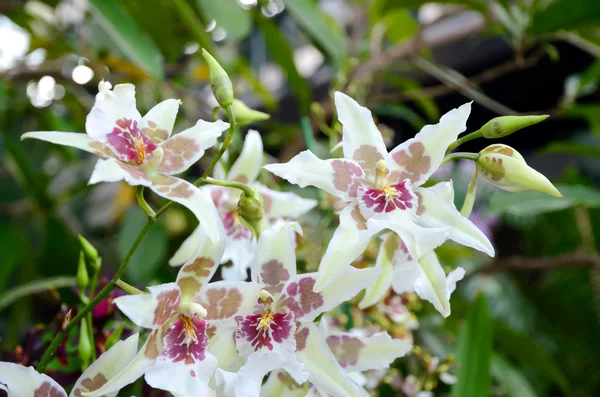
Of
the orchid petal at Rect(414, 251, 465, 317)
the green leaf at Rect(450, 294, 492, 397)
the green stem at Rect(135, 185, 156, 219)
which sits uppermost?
the green stem at Rect(135, 185, 156, 219)

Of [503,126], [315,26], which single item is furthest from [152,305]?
[315,26]

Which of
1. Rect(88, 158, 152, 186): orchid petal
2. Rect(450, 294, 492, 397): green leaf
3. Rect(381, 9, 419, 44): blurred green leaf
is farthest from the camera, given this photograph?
Rect(381, 9, 419, 44): blurred green leaf

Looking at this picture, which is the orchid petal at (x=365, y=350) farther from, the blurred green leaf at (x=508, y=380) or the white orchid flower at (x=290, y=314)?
the blurred green leaf at (x=508, y=380)

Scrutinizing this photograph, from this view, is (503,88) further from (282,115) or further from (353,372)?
(353,372)

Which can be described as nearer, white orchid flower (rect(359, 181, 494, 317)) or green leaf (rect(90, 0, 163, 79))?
white orchid flower (rect(359, 181, 494, 317))

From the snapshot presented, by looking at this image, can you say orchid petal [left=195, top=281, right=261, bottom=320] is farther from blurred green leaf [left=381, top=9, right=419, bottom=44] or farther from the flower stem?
blurred green leaf [left=381, top=9, right=419, bottom=44]

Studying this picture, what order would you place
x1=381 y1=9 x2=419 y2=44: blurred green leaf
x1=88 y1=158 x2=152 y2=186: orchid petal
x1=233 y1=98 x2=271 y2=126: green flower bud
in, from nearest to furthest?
1. x1=88 y1=158 x2=152 y2=186: orchid petal
2. x1=233 y1=98 x2=271 y2=126: green flower bud
3. x1=381 y1=9 x2=419 y2=44: blurred green leaf

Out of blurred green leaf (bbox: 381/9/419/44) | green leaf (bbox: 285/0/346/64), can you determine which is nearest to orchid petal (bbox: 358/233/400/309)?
green leaf (bbox: 285/0/346/64)
